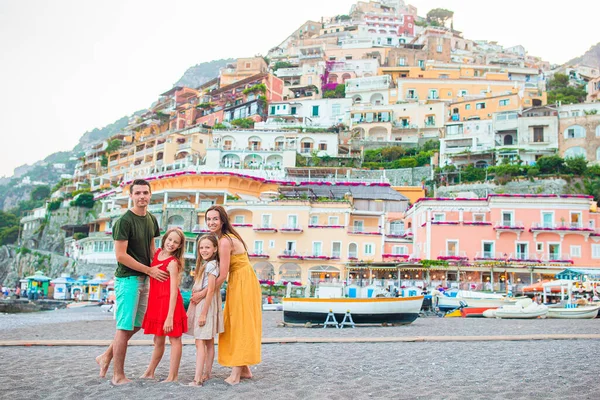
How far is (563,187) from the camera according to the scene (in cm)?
4241

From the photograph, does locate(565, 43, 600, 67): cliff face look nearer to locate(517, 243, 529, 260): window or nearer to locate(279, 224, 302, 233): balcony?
locate(517, 243, 529, 260): window

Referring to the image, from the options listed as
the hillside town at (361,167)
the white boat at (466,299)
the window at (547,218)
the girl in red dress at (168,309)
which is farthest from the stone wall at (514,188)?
the girl in red dress at (168,309)

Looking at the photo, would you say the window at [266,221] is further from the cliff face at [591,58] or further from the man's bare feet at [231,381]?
the cliff face at [591,58]

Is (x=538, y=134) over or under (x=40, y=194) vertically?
over

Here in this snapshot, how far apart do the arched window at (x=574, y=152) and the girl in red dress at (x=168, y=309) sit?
4862 centimetres

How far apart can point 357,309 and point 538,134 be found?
40.3 m

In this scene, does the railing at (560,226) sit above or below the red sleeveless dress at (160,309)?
above

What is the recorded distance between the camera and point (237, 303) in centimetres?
641

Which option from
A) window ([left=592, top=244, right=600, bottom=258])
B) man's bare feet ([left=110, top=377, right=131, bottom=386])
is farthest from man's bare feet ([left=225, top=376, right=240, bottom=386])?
window ([left=592, top=244, right=600, bottom=258])

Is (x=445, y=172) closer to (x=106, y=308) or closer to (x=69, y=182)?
(x=106, y=308)

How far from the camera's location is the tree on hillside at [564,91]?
64.4 metres

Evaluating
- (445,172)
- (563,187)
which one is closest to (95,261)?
(445,172)

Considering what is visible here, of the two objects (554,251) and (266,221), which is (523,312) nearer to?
(554,251)

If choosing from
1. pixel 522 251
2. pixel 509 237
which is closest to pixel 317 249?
pixel 509 237
